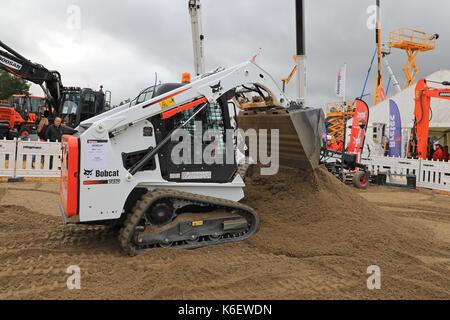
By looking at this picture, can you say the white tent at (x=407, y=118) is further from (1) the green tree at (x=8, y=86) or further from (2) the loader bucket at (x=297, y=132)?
(1) the green tree at (x=8, y=86)

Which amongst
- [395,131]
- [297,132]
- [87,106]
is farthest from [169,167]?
[395,131]

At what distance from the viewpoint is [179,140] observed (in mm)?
4340

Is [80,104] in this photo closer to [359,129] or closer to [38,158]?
[38,158]

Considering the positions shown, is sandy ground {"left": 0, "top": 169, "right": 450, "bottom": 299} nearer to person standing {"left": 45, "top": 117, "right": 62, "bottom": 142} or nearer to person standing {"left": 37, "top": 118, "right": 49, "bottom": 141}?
person standing {"left": 45, "top": 117, "right": 62, "bottom": 142}

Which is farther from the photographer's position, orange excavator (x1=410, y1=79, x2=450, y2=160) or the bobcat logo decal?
orange excavator (x1=410, y1=79, x2=450, y2=160)

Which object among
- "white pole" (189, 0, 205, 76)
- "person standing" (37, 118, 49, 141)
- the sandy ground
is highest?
"white pole" (189, 0, 205, 76)

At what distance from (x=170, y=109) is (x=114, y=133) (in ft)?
2.30

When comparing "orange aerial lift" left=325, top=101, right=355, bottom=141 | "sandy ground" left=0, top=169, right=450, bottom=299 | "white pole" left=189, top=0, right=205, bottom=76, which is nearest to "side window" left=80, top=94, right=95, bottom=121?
"white pole" left=189, top=0, right=205, bottom=76

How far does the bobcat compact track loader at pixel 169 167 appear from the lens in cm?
378

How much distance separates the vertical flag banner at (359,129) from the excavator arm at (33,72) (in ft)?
33.9

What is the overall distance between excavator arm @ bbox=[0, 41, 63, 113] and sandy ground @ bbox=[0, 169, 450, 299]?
552 centimetres

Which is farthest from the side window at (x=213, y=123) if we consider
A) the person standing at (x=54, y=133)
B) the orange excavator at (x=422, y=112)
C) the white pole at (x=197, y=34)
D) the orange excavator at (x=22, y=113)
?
the orange excavator at (x=22, y=113)

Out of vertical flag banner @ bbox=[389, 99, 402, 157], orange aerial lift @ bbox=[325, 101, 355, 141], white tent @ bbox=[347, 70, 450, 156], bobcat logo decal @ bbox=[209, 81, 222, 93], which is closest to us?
bobcat logo decal @ bbox=[209, 81, 222, 93]

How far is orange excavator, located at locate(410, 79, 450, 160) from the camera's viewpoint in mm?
12031
